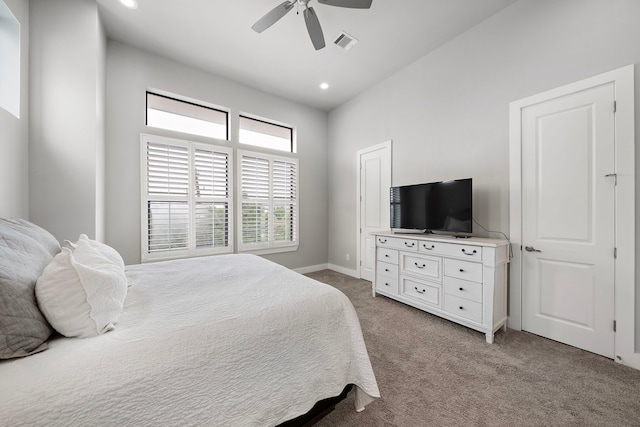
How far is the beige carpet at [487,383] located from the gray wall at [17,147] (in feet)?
9.26

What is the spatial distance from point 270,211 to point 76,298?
3.14 meters

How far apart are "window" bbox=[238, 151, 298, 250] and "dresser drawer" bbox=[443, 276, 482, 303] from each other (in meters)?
2.60

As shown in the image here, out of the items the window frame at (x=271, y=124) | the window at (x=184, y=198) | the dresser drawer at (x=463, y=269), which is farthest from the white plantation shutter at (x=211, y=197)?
the dresser drawer at (x=463, y=269)

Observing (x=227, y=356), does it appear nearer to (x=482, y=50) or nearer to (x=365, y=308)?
(x=365, y=308)

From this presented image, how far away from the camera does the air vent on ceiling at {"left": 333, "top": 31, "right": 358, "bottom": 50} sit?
2.64 metres

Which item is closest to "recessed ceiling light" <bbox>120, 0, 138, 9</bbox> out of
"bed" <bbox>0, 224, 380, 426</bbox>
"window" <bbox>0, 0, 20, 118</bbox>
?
"window" <bbox>0, 0, 20, 118</bbox>

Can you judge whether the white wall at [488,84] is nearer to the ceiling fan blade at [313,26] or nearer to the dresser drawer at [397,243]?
the dresser drawer at [397,243]

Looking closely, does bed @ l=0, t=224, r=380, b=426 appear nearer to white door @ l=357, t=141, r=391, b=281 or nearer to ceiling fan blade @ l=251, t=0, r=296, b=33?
ceiling fan blade @ l=251, t=0, r=296, b=33

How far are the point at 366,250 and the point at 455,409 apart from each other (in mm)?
2651

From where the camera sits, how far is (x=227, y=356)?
950mm

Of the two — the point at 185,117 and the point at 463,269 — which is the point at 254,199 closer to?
the point at 185,117

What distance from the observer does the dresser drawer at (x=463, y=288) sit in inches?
86.8

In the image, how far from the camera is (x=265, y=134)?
4.13 meters

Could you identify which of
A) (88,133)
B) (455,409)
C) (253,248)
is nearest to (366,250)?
(253,248)
